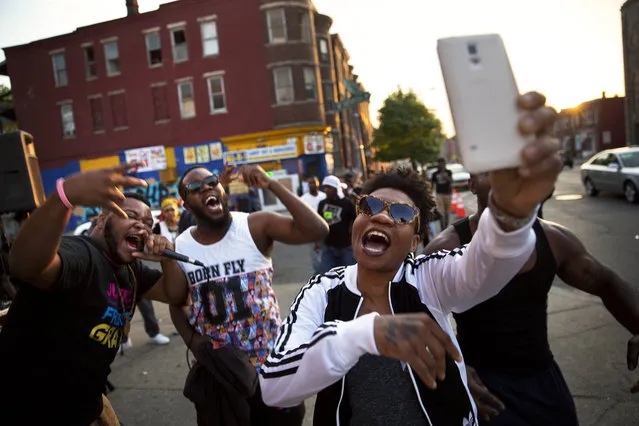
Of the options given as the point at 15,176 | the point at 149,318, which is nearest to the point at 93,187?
the point at 15,176

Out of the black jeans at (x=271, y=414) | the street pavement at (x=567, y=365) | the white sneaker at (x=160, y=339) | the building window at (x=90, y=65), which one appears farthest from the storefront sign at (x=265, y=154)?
the black jeans at (x=271, y=414)

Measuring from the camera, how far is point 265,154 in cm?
2464

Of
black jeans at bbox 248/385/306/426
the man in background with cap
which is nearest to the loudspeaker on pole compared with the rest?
black jeans at bbox 248/385/306/426

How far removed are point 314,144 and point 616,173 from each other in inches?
557

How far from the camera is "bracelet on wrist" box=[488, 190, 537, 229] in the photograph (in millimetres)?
1320

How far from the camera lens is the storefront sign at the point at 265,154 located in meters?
24.4

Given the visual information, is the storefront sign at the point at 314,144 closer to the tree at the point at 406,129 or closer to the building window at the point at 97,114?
the building window at the point at 97,114

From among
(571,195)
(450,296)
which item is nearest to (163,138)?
(571,195)

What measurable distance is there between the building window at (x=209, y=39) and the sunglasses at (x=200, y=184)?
2374cm

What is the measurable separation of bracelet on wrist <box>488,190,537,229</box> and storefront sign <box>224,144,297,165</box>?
76.2ft

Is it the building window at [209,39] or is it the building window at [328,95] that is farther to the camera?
the building window at [328,95]

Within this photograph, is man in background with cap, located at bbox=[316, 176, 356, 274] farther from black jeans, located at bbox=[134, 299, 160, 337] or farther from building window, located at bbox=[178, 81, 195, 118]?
building window, located at bbox=[178, 81, 195, 118]

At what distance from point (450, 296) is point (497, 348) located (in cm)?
69

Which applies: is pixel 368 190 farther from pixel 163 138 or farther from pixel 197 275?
pixel 163 138
